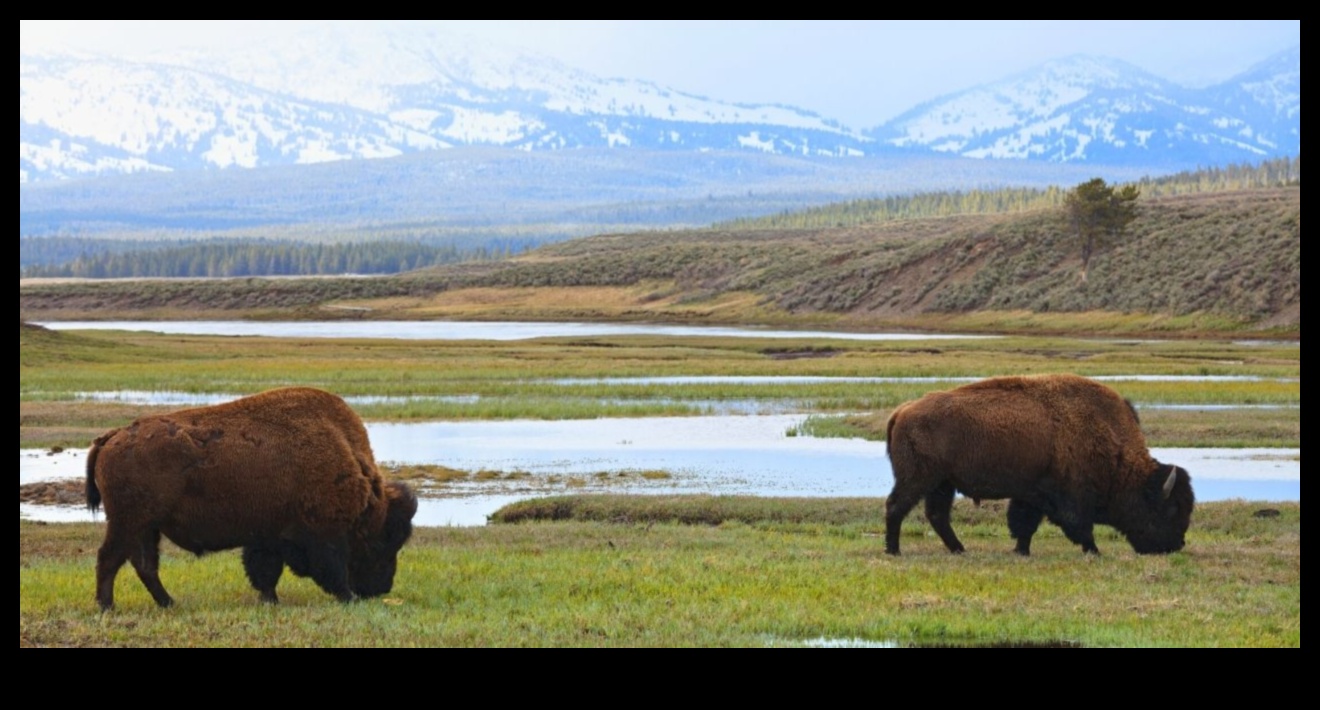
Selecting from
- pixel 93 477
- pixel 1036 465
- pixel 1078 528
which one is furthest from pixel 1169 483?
pixel 93 477

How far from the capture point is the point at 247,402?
15312mm

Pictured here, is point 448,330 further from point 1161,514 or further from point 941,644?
point 941,644

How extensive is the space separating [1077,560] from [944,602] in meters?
Result: 3.66

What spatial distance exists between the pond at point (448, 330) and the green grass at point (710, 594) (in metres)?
66.9

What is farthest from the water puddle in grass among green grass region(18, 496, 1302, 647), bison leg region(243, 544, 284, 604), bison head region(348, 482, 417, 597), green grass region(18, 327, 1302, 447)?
green grass region(18, 327, 1302, 447)

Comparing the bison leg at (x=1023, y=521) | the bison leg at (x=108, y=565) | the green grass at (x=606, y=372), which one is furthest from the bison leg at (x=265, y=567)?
the green grass at (x=606, y=372)

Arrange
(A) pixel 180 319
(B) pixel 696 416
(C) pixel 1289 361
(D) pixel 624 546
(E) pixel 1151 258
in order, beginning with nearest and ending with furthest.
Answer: (D) pixel 624 546 < (B) pixel 696 416 < (C) pixel 1289 361 < (E) pixel 1151 258 < (A) pixel 180 319

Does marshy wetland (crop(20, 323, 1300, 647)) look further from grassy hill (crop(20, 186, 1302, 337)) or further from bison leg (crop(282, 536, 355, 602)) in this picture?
grassy hill (crop(20, 186, 1302, 337))

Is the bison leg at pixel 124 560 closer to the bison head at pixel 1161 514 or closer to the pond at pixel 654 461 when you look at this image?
the pond at pixel 654 461

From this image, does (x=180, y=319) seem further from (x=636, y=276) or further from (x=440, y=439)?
(x=440, y=439)

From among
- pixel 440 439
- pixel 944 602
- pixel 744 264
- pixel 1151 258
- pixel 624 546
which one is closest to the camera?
pixel 944 602

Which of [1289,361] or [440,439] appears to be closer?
[440,439]

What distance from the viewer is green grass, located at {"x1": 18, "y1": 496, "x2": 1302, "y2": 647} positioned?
13406 mm
